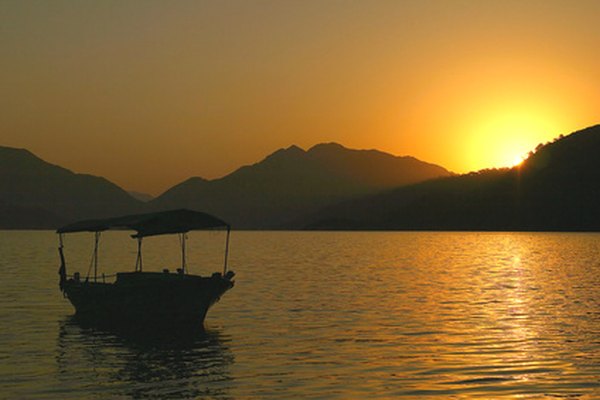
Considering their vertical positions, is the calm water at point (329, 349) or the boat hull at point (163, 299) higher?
the boat hull at point (163, 299)

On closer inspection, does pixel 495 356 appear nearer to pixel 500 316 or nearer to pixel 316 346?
→ pixel 316 346

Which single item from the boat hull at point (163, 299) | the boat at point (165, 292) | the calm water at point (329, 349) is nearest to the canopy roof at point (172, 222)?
the boat at point (165, 292)

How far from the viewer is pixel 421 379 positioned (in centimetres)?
2873

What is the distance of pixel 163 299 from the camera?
139 feet

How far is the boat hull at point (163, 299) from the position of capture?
4228cm

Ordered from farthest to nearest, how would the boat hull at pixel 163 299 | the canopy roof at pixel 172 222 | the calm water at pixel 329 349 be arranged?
the canopy roof at pixel 172 222, the boat hull at pixel 163 299, the calm water at pixel 329 349

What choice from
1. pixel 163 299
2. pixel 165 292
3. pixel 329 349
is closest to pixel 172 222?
pixel 165 292

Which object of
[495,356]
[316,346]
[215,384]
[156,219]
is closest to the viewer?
[215,384]

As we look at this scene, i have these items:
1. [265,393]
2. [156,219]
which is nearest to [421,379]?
[265,393]

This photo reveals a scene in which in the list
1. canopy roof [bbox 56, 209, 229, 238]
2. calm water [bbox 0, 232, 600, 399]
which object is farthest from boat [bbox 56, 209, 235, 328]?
calm water [bbox 0, 232, 600, 399]

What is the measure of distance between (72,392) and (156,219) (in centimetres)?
1701

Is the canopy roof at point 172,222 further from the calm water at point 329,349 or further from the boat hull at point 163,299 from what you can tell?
the calm water at point 329,349

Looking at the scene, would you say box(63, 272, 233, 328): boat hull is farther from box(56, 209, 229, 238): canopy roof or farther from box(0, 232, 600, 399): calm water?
box(56, 209, 229, 238): canopy roof

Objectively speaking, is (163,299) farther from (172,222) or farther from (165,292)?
(172,222)
